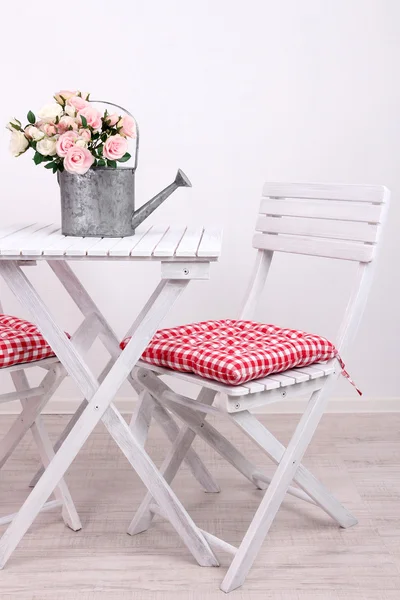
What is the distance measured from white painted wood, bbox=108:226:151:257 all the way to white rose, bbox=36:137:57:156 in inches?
11.3

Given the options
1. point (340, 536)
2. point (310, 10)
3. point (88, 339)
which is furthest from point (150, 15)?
point (340, 536)

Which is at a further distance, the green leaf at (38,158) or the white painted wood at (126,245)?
the green leaf at (38,158)

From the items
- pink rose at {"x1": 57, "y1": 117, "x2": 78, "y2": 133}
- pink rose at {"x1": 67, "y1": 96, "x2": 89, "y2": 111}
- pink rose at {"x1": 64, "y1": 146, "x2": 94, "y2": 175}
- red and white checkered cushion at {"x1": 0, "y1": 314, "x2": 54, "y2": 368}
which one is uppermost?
pink rose at {"x1": 67, "y1": 96, "x2": 89, "y2": 111}

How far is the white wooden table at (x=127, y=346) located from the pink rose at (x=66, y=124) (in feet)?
0.91

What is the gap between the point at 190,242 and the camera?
2059mm

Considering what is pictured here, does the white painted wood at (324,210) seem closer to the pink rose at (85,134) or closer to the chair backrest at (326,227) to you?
the chair backrest at (326,227)

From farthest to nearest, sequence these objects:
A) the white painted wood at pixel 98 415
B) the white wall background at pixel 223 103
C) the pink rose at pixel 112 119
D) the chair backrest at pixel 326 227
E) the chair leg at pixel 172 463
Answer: the white wall background at pixel 223 103
the chair leg at pixel 172 463
the chair backrest at pixel 326 227
the pink rose at pixel 112 119
the white painted wood at pixel 98 415

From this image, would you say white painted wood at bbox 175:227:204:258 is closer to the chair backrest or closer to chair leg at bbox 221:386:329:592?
the chair backrest

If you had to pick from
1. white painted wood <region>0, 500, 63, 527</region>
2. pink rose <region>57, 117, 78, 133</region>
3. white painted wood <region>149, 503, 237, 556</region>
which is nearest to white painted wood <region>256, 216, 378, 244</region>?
pink rose <region>57, 117, 78, 133</region>

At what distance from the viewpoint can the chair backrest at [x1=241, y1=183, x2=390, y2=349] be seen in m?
2.20

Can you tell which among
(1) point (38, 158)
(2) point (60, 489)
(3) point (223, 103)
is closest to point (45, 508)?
(2) point (60, 489)

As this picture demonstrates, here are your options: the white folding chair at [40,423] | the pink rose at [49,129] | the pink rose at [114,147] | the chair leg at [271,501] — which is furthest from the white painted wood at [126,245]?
the chair leg at [271,501]

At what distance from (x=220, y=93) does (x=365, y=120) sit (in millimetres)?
598

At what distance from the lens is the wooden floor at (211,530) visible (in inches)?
79.6
